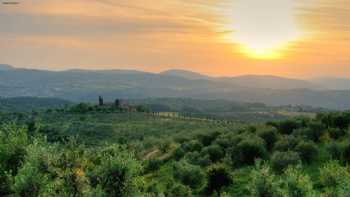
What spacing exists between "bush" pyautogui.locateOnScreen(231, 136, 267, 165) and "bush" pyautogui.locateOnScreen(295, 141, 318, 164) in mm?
6073

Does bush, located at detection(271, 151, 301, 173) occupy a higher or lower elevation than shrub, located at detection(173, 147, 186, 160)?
higher

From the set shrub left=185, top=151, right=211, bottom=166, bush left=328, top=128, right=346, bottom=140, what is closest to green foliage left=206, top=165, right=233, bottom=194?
shrub left=185, top=151, right=211, bottom=166

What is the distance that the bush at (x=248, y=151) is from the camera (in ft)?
200

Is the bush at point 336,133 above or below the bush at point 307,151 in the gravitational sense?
above

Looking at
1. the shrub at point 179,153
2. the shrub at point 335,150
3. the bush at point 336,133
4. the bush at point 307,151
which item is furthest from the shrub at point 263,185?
the shrub at point 179,153

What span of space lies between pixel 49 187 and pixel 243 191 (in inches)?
888

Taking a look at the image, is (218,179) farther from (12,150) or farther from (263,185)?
(12,150)

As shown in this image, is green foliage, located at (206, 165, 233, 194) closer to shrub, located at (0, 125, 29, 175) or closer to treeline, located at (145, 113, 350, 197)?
treeline, located at (145, 113, 350, 197)

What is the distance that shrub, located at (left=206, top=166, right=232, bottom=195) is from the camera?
52000 mm

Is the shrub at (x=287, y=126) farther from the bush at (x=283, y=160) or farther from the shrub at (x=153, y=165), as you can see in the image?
the shrub at (x=153, y=165)

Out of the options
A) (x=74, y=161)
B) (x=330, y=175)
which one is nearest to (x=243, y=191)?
(x=330, y=175)

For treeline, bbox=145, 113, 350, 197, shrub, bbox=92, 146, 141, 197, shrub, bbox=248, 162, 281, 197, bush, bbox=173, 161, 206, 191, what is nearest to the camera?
shrub, bbox=248, 162, 281, 197

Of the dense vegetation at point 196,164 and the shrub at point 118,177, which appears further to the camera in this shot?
the shrub at point 118,177

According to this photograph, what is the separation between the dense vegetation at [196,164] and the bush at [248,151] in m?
0.14
